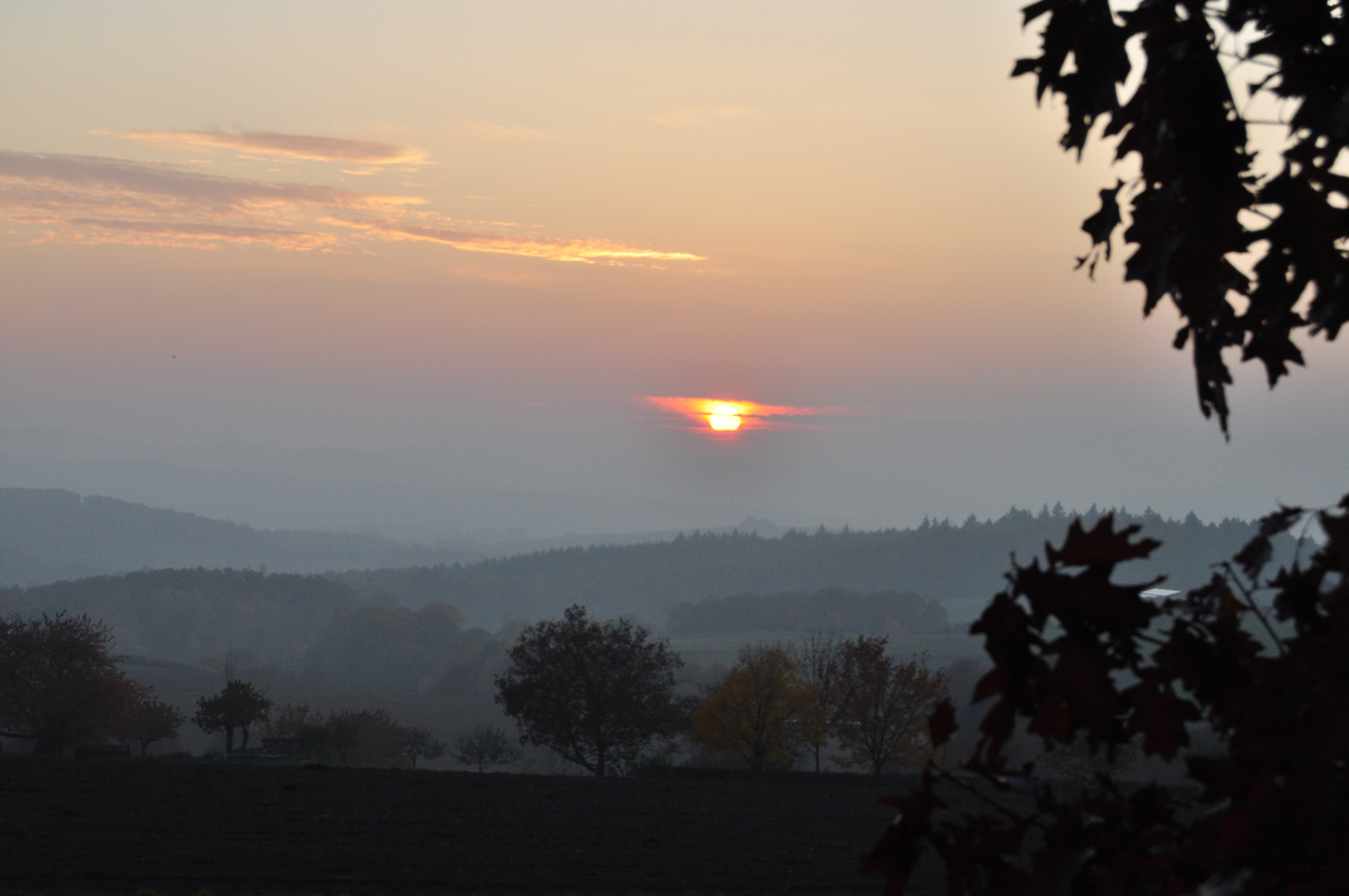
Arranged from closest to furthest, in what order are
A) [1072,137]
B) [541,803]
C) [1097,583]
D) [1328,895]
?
1. [1328,895]
2. [1097,583]
3. [1072,137]
4. [541,803]

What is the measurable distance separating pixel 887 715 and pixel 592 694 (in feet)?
47.3

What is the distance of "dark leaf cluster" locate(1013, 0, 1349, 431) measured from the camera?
2211mm

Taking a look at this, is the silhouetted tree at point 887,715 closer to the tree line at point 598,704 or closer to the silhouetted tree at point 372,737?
the tree line at point 598,704

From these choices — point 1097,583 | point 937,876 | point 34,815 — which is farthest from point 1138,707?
point 34,815

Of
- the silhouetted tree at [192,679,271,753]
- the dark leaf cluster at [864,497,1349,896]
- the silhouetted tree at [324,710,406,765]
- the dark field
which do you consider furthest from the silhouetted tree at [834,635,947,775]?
the dark leaf cluster at [864,497,1349,896]

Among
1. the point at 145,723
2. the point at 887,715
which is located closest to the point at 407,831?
the point at 887,715

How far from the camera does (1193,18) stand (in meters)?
2.40

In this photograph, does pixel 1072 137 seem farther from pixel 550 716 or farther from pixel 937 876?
pixel 550 716

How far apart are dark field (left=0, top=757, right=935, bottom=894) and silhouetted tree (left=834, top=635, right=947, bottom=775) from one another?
51.7 feet

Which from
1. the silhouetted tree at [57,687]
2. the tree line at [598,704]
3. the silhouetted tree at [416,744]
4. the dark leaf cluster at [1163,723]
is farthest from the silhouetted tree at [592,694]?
the dark leaf cluster at [1163,723]

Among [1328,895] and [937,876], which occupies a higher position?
[1328,895]

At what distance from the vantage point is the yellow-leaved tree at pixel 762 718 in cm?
4884

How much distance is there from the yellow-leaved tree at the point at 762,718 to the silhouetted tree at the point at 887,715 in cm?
196

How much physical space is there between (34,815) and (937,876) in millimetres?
20909
